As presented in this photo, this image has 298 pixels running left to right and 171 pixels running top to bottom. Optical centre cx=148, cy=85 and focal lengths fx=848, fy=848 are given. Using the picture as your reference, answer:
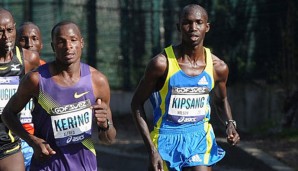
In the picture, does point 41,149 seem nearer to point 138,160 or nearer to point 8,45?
point 8,45

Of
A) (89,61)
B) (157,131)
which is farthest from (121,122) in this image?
(157,131)

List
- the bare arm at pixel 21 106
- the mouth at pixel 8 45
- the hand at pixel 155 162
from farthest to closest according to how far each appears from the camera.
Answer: the mouth at pixel 8 45
the hand at pixel 155 162
the bare arm at pixel 21 106

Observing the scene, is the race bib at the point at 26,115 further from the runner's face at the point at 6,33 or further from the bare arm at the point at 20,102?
the bare arm at the point at 20,102

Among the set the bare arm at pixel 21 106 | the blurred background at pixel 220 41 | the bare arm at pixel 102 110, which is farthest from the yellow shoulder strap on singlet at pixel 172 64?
the blurred background at pixel 220 41

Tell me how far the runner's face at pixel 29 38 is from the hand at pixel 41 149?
9.08 feet

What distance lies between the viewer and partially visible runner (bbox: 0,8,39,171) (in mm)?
6637

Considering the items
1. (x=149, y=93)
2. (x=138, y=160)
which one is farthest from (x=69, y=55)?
(x=138, y=160)

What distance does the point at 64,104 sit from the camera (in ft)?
19.0

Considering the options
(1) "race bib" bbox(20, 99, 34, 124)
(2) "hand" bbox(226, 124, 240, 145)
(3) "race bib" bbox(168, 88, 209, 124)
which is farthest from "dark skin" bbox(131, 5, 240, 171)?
(1) "race bib" bbox(20, 99, 34, 124)

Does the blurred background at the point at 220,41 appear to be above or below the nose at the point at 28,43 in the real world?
below

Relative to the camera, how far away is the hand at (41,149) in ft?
18.5

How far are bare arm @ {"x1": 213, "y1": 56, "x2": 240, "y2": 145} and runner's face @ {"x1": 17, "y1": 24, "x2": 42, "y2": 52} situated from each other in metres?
2.16

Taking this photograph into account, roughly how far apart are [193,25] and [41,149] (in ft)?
5.57

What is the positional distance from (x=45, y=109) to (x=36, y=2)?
7853 mm
